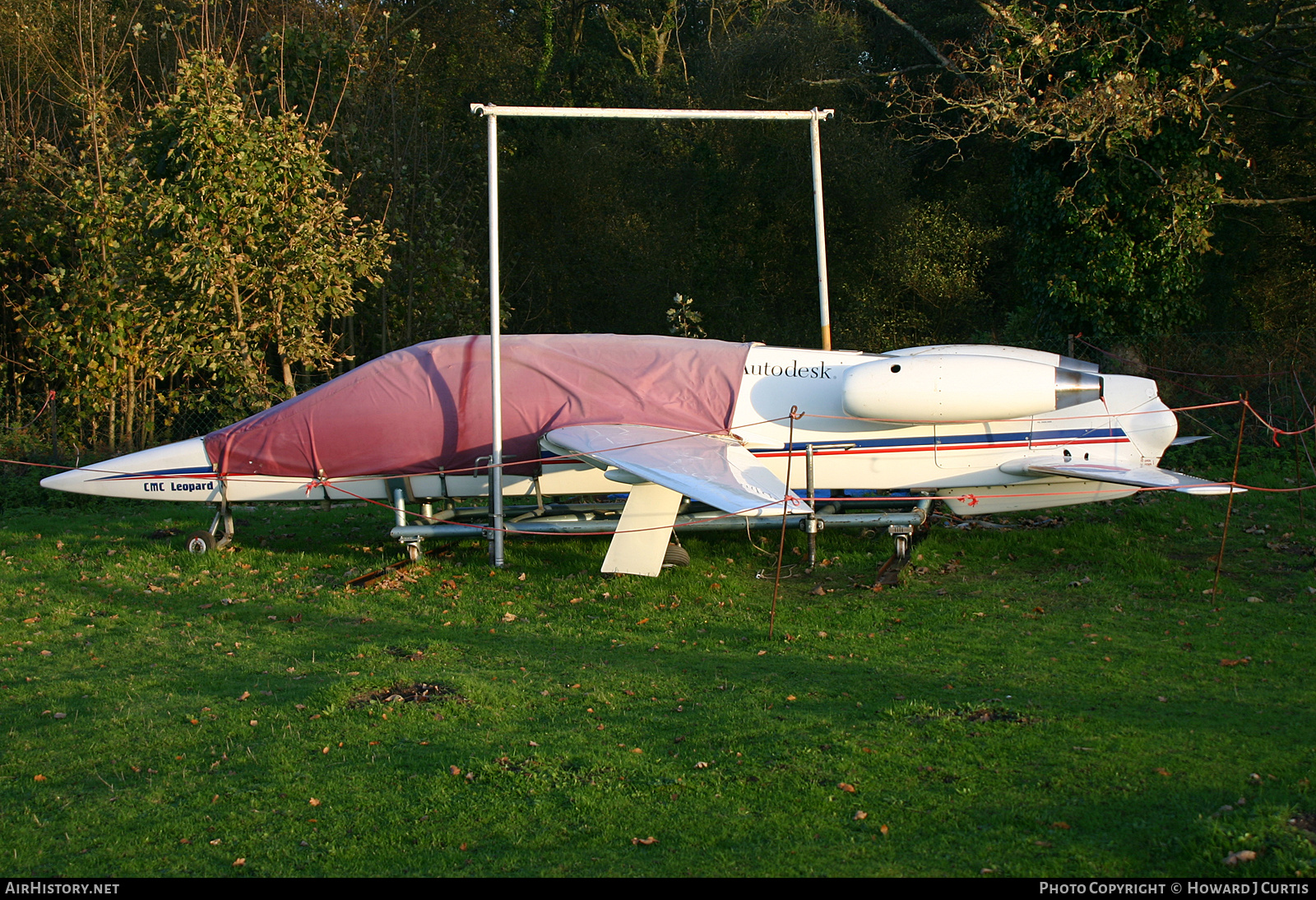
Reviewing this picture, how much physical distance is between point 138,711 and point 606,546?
21.3ft

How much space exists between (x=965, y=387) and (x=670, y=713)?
19.8 ft

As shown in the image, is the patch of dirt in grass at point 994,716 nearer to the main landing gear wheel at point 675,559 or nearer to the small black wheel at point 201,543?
the main landing gear wheel at point 675,559

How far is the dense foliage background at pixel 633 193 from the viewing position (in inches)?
718

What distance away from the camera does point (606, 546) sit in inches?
524

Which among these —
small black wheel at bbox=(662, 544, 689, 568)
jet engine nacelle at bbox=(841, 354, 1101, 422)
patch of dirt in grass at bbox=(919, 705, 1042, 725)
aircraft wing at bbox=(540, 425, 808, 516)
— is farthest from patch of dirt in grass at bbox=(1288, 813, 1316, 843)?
small black wheel at bbox=(662, 544, 689, 568)

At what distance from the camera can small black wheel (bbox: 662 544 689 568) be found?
12211mm

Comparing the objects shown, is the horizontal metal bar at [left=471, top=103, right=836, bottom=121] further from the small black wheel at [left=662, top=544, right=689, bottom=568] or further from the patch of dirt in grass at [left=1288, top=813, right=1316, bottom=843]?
the patch of dirt in grass at [left=1288, top=813, right=1316, bottom=843]

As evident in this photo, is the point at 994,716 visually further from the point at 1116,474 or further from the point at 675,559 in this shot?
the point at 675,559

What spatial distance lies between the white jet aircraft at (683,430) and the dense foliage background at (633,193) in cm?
636

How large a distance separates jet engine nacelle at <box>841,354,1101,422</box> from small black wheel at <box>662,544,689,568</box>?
267 cm

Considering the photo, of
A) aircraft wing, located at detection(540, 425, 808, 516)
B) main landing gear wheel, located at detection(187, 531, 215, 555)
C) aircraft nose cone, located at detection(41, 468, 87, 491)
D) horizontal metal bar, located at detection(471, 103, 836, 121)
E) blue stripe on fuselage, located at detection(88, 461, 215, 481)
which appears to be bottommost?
main landing gear wheel, located at detection(187, 531, 215, 555)

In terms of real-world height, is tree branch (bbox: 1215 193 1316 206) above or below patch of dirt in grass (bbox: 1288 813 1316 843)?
above

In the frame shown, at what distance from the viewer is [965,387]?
11.8 meters

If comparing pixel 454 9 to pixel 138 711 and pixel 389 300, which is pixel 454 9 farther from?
pixel 138 711
